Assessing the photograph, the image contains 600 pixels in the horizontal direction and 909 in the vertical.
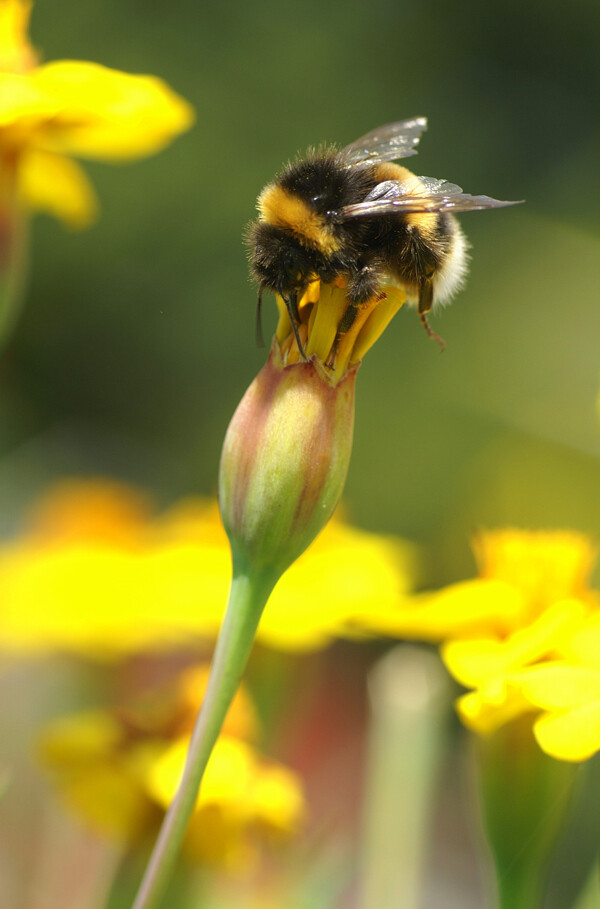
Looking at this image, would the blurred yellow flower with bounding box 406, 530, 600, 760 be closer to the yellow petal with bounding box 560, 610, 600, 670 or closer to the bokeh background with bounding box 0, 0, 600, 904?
the yellow petal with bounding box 560, 610, 600, 670

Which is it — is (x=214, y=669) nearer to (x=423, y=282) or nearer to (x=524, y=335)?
(x=423, y=282)

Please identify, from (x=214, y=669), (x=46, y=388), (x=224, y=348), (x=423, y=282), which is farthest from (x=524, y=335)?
(x=214, y=669)

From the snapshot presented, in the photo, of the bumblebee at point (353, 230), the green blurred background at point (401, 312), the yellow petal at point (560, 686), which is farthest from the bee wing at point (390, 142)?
the green blurred background at point (401, 312)

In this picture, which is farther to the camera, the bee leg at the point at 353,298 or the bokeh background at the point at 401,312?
the bokeh background at the point at 401,312

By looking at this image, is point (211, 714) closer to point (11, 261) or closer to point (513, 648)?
point (513, 648)

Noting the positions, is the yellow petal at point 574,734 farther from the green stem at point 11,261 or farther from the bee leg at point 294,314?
the green stem at point 11,261

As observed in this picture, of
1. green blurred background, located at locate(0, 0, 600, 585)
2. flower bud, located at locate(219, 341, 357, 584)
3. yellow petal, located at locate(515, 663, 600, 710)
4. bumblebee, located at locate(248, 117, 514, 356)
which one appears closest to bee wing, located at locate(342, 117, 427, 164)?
bumblebee, located at locate(248, 117, 514, 356)
